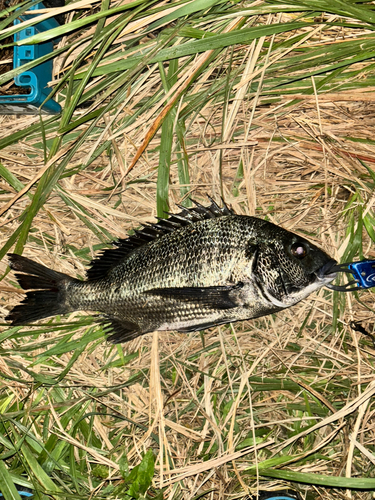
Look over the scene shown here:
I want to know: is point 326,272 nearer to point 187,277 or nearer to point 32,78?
point 187,277

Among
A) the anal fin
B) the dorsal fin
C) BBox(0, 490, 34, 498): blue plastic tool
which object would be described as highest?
the dorsal fin

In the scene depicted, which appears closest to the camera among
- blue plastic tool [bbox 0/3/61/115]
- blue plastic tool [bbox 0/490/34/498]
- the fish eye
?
the fish eye

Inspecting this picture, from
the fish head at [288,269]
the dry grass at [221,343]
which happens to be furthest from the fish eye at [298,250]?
the dry grass at [221,343]

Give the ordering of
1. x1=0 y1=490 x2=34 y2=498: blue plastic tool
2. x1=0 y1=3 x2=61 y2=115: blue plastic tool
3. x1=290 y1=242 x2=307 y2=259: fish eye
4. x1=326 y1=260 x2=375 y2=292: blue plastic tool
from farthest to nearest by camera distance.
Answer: x1=0 y1=490 x2=34 y2=498: blue plastic tool
x1=0 y1=3 x2=61 y2=115: blue plastic tool
x1=326 y1=260 x2=375 y2=292: blue plastic tool
x1=290 y1=242 x2=307 y2=259: fish eye

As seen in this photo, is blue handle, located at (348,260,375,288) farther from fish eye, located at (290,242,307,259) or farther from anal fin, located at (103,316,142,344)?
anal fin, located at (103,316,142,344)

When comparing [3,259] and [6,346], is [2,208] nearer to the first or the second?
[3,259]

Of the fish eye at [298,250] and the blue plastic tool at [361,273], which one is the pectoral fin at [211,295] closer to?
the fish eye at [298,250]

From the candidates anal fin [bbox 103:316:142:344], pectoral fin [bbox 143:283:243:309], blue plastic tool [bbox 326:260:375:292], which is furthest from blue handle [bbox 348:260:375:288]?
anal fin [bbox 103:316:142:344]
